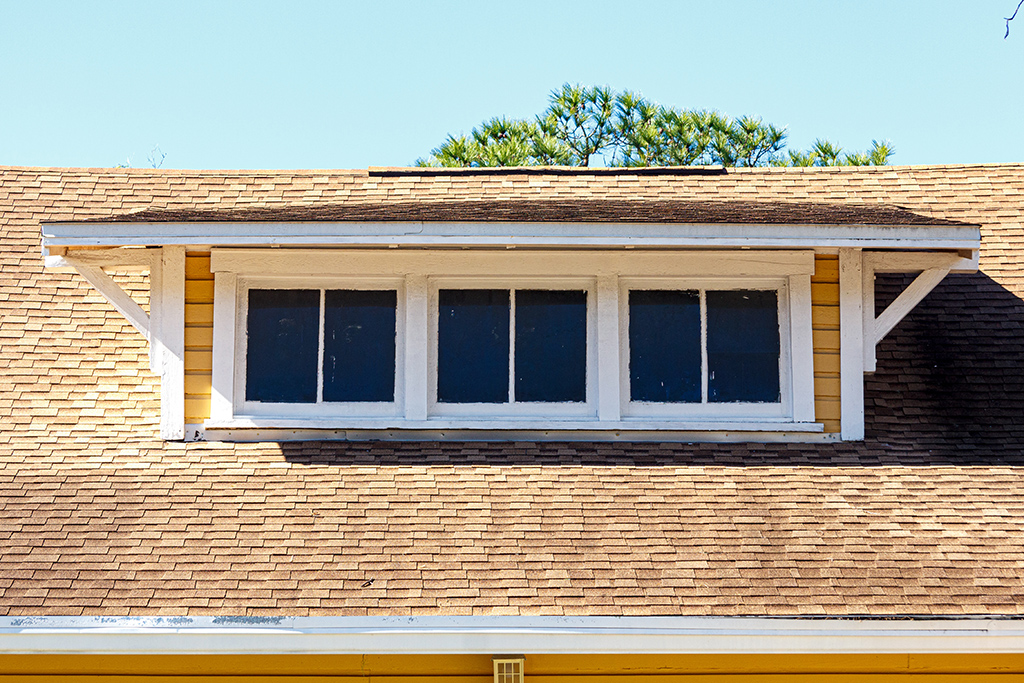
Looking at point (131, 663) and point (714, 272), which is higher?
point (714, 272)

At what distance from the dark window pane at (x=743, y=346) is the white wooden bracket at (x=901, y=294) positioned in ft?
1.99

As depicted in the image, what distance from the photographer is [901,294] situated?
6859mm

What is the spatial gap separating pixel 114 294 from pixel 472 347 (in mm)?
2371

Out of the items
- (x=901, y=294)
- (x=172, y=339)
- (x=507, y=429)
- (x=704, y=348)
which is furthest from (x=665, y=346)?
(x=172, y=339)

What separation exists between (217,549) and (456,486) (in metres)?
1.40

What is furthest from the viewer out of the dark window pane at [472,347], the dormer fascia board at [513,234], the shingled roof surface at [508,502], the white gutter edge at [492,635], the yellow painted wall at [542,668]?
the dark window pane at [472,347]

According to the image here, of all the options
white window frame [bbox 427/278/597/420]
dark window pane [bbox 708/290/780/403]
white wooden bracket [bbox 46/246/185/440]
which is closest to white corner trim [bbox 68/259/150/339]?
white wooden bracket [bbox 46/246/185/440]

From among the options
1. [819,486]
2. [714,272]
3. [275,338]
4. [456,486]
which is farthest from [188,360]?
[819,486]

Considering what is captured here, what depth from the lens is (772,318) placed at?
22.5 feet

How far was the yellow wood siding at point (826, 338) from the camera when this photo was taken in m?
6.70

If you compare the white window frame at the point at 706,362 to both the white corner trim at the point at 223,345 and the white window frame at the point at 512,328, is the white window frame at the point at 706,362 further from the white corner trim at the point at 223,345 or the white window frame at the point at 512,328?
the white corner trim at the point at 223,345

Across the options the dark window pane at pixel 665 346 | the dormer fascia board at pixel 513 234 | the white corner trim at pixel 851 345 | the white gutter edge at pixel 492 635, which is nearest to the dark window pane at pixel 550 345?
the dark window pane at pixel 665 346

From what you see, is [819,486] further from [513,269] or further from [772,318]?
[513,269]

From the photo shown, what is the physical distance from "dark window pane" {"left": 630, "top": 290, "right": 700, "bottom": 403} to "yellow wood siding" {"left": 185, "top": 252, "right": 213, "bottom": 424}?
2.80 m
